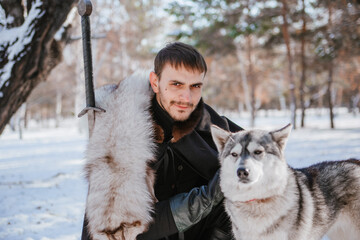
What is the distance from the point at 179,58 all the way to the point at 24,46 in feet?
7.11

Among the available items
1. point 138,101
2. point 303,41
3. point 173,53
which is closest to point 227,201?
point 138,101

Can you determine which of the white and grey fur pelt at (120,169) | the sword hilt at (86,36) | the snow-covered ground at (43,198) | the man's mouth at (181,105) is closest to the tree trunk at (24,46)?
the snow-covered ground at (43,198)

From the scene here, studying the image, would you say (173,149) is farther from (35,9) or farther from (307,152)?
(307,152)

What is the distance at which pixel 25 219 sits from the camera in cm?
428

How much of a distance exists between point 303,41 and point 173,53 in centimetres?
1416

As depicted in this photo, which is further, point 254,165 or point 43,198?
point 43,198

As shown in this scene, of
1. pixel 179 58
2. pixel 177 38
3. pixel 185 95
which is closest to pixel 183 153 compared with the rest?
pixel 185 95

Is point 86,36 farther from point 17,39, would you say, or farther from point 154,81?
point 17,39

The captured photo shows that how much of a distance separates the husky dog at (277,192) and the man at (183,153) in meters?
0.24

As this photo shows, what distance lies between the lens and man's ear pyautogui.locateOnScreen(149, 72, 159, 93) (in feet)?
7.88

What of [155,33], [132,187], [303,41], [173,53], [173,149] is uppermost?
[155,33]

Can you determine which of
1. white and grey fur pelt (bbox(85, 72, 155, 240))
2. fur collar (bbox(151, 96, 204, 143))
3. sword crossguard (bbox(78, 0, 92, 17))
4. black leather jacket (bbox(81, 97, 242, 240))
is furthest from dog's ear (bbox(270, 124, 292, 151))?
sword crossguard (bbox(78, 0, 92, 17))

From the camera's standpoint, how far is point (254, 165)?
6.89 feet

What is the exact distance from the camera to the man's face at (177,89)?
2350 millimetres
